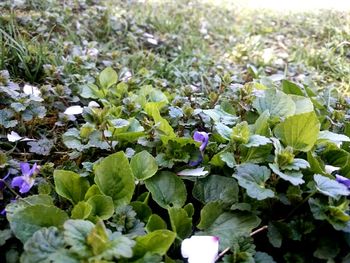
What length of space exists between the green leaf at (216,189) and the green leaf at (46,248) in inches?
15.1

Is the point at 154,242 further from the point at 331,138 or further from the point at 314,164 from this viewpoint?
the point at 331,138

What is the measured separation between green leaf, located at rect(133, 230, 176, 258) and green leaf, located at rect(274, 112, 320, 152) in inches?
17.8

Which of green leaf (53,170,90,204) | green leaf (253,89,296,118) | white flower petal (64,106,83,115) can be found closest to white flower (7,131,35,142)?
white flower petal (64,106,83,115)

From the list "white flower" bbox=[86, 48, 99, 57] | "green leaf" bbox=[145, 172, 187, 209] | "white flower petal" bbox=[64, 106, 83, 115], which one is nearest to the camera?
"green leaf" bbox=[145, 172, 187, 209]

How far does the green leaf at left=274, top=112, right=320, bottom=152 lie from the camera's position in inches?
42.7

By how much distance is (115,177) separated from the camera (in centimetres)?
100

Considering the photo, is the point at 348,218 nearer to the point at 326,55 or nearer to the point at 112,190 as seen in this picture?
the point at 112,190

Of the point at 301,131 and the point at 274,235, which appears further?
the point at 301,131

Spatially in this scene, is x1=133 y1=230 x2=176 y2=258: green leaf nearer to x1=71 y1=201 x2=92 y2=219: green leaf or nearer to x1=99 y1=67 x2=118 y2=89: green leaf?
x1=71 y1=201 x2=92 y2=219: green leaf

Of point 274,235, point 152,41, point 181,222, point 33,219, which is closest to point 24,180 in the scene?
point 33,219

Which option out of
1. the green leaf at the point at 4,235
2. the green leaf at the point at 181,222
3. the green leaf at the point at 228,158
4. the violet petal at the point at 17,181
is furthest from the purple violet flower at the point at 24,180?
the green leaf at the point at 228,158

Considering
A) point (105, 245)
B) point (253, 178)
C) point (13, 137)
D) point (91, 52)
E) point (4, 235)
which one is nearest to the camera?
point (105, 245)

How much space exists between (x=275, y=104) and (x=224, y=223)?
47 centimetres

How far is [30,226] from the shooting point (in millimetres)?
854
